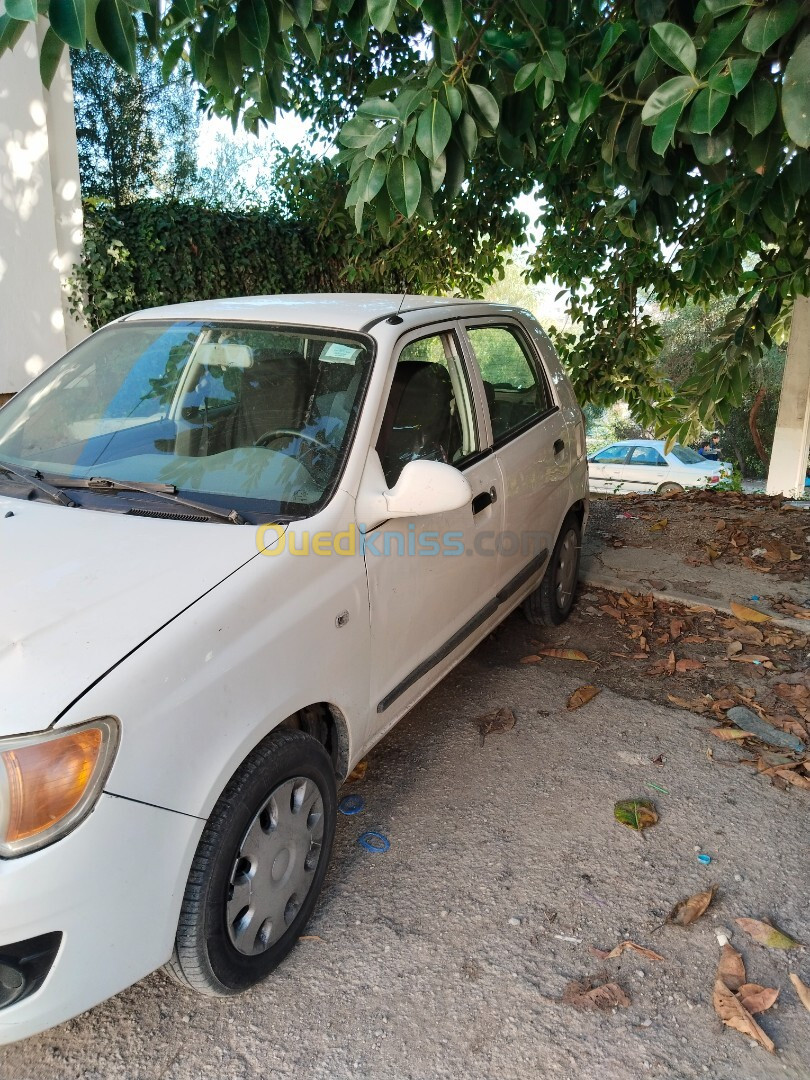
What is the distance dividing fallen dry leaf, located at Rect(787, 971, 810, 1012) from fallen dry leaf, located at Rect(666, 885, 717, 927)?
30 cm

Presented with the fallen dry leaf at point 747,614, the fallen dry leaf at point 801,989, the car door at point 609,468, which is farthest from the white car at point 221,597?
the car door at point 609,468

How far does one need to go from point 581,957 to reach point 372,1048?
67 centimetres

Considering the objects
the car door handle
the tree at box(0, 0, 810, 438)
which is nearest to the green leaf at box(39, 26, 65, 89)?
the tree at box(0, 0, 810, 438)

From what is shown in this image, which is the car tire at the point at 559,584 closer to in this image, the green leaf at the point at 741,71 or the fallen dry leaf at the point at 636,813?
the fallen dry leaf at the point at 636,813

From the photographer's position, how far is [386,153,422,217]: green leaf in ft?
9.17

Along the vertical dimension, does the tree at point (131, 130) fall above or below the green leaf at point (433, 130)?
above

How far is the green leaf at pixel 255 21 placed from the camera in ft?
8.71

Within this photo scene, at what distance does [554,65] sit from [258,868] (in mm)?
2599

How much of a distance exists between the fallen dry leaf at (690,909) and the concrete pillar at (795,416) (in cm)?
822

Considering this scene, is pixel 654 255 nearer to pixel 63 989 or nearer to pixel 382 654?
pixel 382 654

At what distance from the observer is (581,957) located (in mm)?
2527

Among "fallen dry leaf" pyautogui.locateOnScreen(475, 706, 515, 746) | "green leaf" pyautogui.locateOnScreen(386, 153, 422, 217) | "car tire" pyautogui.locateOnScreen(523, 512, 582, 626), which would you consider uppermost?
"green leaf" pyautogui.locateOnScreen(386, 153, 422, 217)

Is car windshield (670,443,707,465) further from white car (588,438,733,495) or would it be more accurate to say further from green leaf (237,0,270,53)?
green leaf (237,0,270,53)

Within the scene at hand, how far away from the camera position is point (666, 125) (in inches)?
96.2
